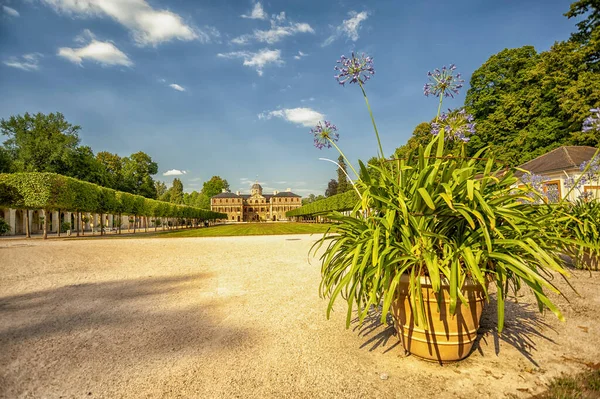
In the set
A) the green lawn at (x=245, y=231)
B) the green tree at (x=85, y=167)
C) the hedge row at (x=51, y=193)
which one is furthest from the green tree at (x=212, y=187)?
the hedge row at (x=51, y=193)

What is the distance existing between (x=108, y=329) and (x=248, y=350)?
1.94 meters

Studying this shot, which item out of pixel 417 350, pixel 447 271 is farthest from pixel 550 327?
pixel 447 271

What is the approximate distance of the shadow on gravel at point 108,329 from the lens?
8.96 feet

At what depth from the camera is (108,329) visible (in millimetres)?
3537

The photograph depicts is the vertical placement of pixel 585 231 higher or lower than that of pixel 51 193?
lower

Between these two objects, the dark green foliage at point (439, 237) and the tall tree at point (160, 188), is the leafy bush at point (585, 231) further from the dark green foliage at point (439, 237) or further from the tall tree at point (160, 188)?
the tall tree at point (160, 188)

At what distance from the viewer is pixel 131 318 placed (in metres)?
3.93

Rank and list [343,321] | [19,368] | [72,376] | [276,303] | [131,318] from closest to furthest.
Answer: [72,376], [19,368], [343,321], [131,318], [276,303]

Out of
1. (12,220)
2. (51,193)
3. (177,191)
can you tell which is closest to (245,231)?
(51,193)

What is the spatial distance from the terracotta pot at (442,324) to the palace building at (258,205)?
345ft

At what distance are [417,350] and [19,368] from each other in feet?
11.4

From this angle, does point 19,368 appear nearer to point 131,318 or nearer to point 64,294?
point 131,318

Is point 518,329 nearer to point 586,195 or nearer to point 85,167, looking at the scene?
point 586,195

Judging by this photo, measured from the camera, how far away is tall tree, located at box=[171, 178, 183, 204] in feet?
305
